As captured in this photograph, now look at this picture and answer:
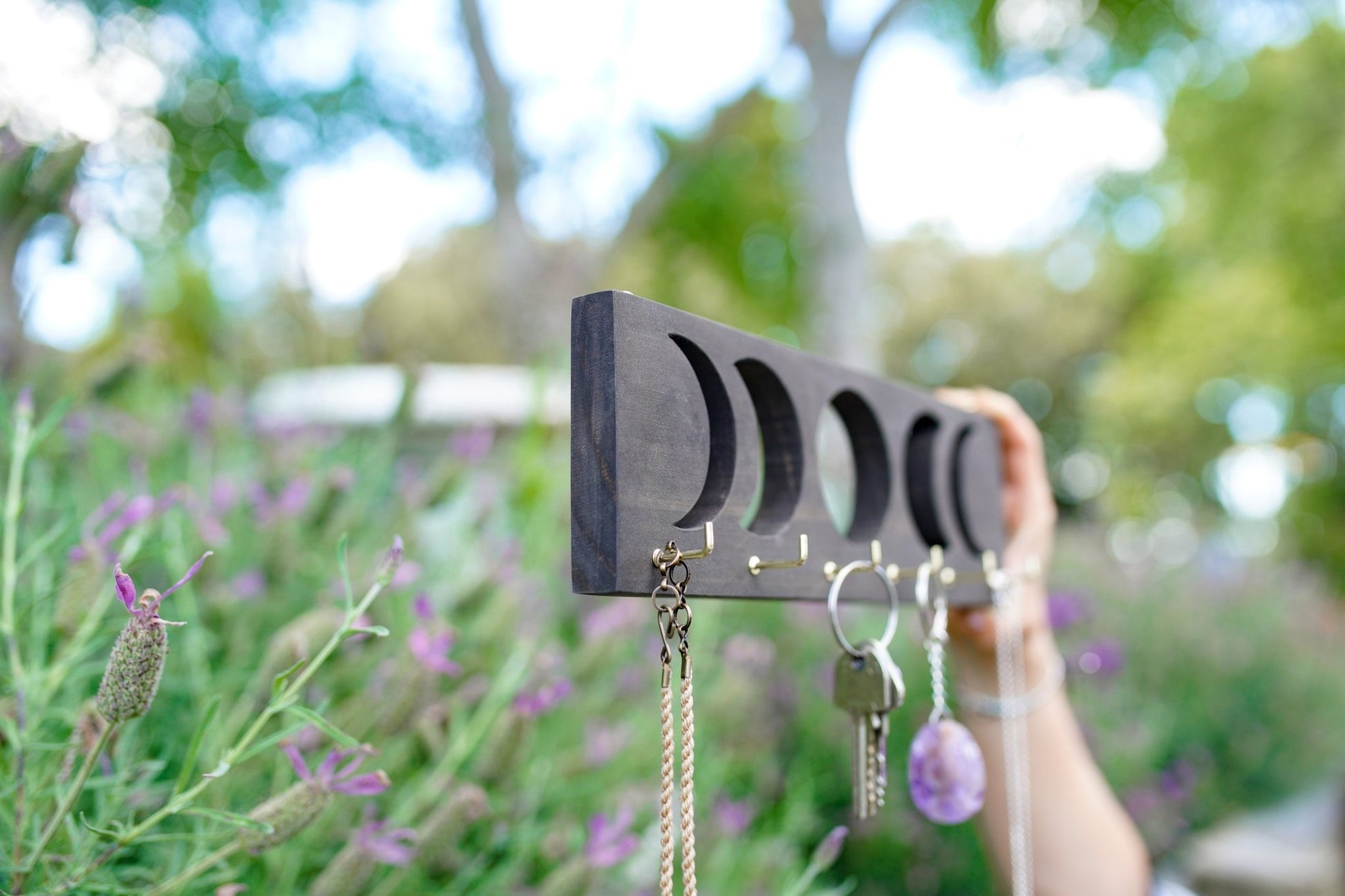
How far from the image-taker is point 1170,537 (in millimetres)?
4062

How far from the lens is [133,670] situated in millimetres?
427

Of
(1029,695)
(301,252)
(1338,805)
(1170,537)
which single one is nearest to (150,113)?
(301,252)

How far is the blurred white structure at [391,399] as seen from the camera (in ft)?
5.21

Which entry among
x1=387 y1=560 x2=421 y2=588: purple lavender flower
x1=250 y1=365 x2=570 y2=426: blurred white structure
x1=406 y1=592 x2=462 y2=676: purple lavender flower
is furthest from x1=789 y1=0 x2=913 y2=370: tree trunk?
x1=406 y1=592 x2=462 y2=676: purple lavender flower

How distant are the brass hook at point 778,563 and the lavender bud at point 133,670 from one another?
35 centimetres

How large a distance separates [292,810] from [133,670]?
14 centimetres

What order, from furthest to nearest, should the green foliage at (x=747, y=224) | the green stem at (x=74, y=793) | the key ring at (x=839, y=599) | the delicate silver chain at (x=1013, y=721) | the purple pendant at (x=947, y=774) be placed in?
the green foliage at (x=747, y=224) < the delicate silver chain at (x=1013, y=721) < the purple pendant at (x=947, y=774) < the key ring at (x=839, y=599) < the green stem at (x=74, y=793)

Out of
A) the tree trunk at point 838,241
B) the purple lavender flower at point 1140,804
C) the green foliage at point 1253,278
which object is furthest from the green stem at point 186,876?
the green foliage at point 1253,278

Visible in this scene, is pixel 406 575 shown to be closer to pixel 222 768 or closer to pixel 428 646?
pixel 428 646

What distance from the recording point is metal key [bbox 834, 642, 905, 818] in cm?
65

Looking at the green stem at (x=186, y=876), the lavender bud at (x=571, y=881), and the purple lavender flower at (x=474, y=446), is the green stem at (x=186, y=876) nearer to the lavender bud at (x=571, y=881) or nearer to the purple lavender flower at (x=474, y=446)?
the lavender bud at (x=571, y=881)

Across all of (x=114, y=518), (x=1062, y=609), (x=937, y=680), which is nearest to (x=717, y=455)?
(x=937, y=680)

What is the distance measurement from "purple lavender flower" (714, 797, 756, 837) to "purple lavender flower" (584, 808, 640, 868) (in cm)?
27

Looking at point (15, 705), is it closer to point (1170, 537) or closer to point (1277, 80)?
point (1170, 537)
